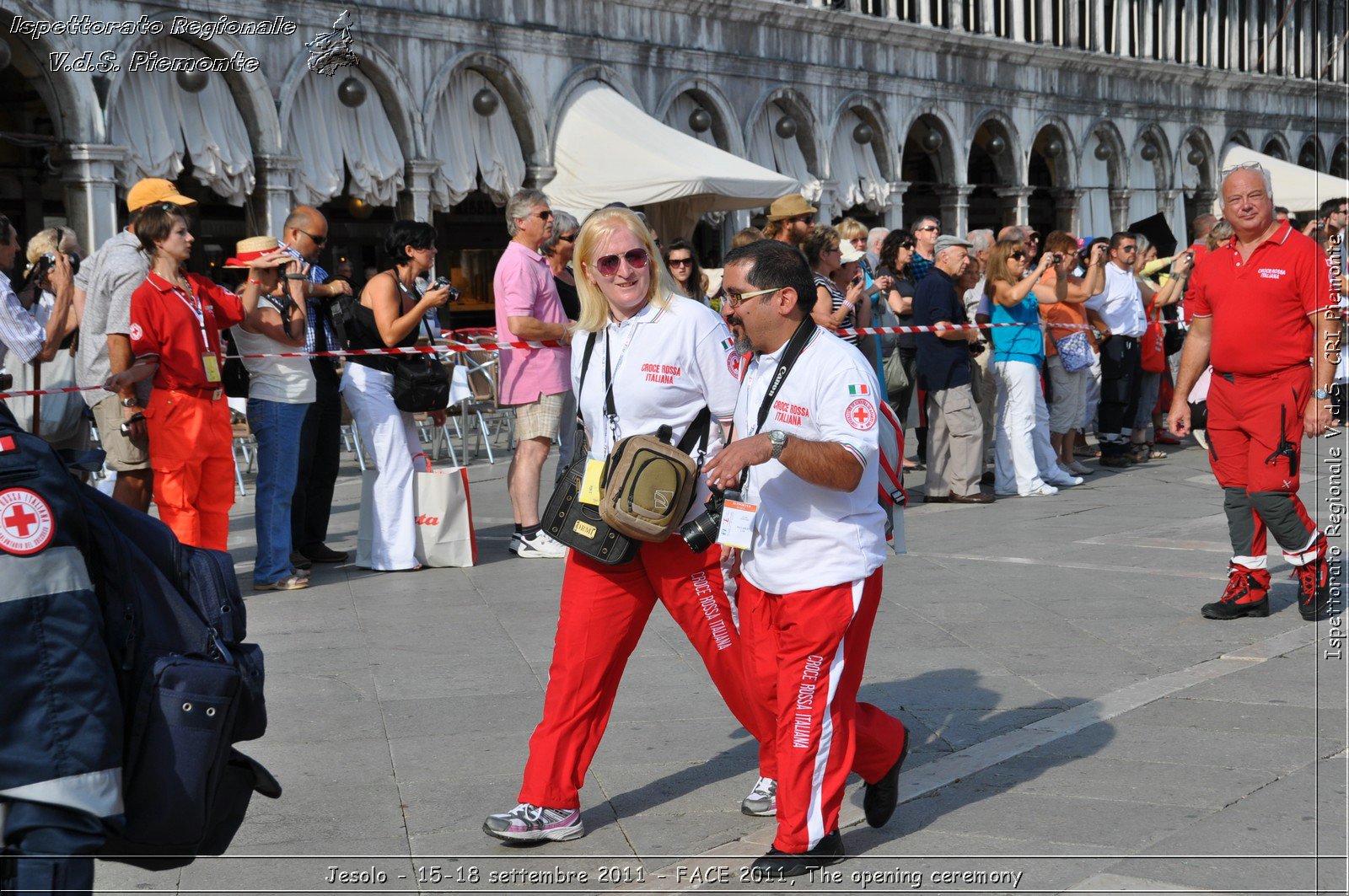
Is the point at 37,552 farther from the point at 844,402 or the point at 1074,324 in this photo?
the point at 1074,324

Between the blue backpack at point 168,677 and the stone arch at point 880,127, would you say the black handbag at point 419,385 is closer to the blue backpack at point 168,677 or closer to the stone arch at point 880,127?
the blue backpack at point 168,677

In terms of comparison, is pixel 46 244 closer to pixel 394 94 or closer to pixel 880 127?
pixel 394 94

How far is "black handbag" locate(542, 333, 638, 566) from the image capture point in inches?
163

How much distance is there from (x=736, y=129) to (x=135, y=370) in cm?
1657

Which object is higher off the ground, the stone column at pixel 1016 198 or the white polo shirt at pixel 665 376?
the stone column at pixel 1016 198

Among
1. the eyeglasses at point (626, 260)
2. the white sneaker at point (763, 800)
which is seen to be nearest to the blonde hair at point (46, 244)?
the eyeglasses at point (626, 260)

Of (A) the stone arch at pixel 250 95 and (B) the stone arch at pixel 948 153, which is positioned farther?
(B) the stone arch at pixel 948 153

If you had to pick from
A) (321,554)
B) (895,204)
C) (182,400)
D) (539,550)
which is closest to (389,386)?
(321,554)

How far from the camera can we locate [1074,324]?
1174 cm

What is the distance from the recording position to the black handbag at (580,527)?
4152mm

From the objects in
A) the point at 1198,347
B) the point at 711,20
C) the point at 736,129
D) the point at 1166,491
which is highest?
the point at 711,20

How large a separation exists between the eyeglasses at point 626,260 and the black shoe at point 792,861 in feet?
5.46

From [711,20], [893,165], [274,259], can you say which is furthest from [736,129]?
[274,259]

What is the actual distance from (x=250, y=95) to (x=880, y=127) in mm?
11959
